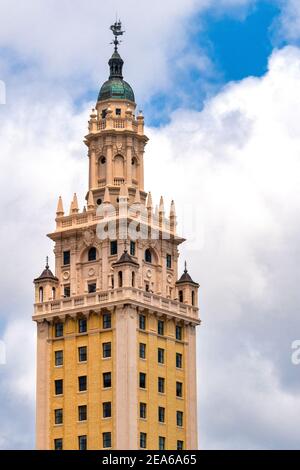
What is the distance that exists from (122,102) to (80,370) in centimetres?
3135

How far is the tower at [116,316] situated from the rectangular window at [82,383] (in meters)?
0.14

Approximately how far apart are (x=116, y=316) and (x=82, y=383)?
25.0 ft

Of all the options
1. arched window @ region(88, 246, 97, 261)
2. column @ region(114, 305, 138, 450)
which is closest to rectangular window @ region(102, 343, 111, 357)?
column @ region(114, 305, 138, 450)

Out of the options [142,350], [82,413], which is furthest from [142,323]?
[82,413]

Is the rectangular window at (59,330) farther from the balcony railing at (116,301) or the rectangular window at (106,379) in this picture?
the rectangular window at (106,379)

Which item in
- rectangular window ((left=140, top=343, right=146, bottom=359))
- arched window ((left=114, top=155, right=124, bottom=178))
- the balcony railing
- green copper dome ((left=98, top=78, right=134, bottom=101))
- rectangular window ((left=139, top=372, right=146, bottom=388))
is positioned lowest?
rectangular window ((left=139, top=372, right=146, bottom=388))

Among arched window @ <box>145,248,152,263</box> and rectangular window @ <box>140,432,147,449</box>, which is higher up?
arched window @ <box>145,248,152,263</box>

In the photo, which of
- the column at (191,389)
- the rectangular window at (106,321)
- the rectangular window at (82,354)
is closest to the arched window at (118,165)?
the rectangular window at (106,321)

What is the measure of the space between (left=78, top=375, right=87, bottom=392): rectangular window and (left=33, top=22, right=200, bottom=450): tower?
5.5 inches

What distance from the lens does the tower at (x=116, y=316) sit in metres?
183

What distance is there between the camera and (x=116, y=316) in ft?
609

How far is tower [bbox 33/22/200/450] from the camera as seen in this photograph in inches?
7219

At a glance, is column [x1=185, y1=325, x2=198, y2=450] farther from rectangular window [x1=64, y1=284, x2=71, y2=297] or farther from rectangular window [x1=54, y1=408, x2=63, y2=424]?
rectangular window [x1=54, y1=408, x2=63, y2=424]

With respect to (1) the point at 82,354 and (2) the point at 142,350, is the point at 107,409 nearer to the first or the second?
(1) the point at 82,354
